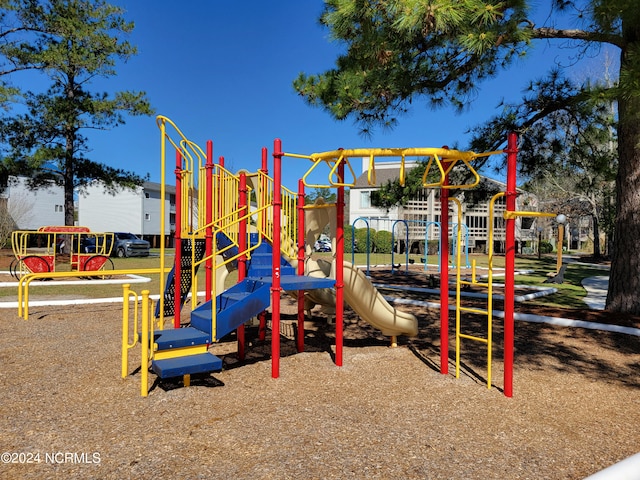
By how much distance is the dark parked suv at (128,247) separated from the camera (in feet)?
86.6

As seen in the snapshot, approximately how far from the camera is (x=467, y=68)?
7.91m

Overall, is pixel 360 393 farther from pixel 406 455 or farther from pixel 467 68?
pixel 467 68

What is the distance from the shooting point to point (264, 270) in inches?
235

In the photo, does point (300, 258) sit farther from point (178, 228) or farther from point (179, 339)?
point (179, 339)

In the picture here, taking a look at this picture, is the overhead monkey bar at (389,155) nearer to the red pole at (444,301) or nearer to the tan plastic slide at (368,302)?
the red pole at (444,301)

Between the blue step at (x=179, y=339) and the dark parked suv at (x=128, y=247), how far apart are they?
77.2ft

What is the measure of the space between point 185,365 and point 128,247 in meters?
24.2

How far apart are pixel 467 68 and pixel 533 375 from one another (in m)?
5.31

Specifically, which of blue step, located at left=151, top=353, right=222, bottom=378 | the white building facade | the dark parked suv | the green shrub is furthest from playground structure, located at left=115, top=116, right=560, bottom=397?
the green shrub

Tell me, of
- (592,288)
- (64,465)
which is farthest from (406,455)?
(592,288)

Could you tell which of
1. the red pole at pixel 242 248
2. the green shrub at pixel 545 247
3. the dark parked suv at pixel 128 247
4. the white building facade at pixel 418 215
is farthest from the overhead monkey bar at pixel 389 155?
the green shrub at pixel 545 247

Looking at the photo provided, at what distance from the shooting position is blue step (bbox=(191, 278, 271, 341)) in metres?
4.86

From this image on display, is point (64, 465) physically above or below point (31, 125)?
below

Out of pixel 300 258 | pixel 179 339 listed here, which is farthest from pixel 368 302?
pixel 179 339
